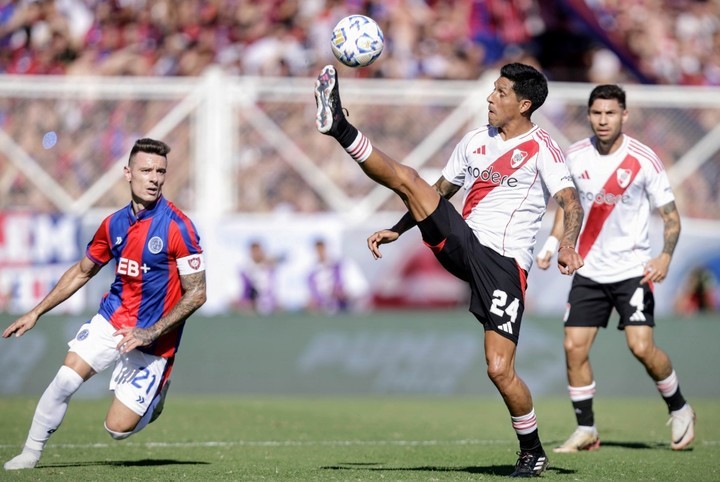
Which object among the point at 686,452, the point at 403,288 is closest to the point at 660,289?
the point at 403,288

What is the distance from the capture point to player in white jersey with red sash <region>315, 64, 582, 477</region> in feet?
26.1

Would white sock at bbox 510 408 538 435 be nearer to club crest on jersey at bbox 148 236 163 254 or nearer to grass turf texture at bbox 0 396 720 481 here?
grass turf texture at bbox 0 396 720 481

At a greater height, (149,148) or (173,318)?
(149,148)

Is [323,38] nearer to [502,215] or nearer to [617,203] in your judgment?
[617,203]

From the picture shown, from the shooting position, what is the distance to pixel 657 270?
368 inches

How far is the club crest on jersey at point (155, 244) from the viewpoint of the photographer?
8.57 metres

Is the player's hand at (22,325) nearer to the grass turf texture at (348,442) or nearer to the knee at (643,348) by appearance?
the grass turf texture at (348,442)

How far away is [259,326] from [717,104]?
25.0 ft

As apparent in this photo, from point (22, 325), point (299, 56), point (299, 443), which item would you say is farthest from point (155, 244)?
point (299, 56)

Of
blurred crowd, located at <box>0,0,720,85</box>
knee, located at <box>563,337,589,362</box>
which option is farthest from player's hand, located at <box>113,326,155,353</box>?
blurred crowd, located at <box>0,0,720,85</box>

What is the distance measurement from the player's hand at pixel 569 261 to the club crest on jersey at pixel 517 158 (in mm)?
932

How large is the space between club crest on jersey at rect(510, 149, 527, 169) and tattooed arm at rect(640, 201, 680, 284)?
184cm

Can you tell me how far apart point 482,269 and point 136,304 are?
2.61m

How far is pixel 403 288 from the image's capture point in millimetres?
16984
